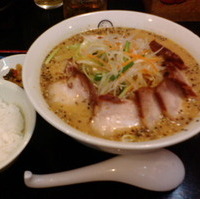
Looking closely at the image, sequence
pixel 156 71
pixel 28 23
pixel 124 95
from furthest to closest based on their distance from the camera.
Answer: pixel 28 23
pixel 156 71
pixel 124 95

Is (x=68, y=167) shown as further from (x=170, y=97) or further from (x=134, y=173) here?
(x=170, y=97)

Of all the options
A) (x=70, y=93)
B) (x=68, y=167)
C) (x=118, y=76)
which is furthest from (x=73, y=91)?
(x=68, y=167)

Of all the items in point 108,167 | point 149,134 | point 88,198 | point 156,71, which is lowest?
point 88,198

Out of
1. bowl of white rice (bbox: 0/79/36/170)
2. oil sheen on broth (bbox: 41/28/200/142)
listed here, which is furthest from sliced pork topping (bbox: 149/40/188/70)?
bowl of white rice (bbox: 0/79/36/170)

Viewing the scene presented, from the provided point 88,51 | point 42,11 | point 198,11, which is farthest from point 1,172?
point 198,11

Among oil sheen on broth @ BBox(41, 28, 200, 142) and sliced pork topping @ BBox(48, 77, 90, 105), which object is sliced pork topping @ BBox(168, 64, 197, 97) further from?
sliced pork topping @ BBox(48, 77, 90, 105)

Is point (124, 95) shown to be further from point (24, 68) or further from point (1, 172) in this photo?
point (1, 172)
